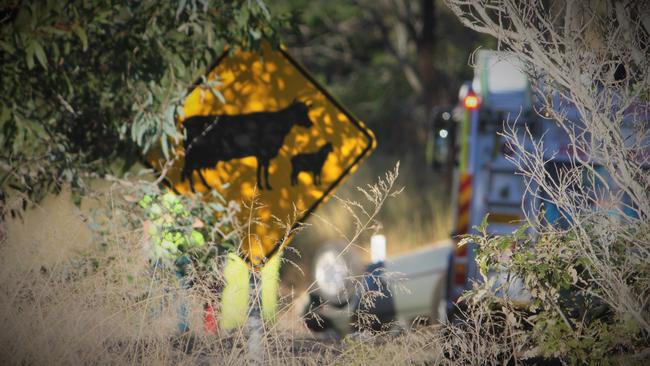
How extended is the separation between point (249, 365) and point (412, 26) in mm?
14957

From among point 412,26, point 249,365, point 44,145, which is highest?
point 412,26

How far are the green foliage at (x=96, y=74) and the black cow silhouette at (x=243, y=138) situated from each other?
213 millimetres

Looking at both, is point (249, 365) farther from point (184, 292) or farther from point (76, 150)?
point (76, 150)

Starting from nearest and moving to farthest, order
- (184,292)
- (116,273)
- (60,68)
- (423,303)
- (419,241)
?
(184,292), (116,273), (60,68), (423,303), (419,241)

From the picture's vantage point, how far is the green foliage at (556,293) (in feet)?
15.3

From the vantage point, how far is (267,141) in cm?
611

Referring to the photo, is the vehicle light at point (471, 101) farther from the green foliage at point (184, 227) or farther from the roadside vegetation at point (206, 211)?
the green foliage at point (184, 227)

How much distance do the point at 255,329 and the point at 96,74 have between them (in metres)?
2.86

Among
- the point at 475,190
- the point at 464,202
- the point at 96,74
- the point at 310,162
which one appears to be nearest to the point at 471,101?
the point at 475,190

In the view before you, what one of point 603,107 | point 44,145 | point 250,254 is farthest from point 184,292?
point 603,107

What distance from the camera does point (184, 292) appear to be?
5.25 metres

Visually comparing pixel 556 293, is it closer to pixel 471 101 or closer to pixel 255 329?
pixel 255 329

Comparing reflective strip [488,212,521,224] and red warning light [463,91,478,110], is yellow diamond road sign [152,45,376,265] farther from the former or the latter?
red warning light [463,91,478,110]

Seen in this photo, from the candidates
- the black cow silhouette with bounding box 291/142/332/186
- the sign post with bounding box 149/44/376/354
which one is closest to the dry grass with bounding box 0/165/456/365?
the sign post with bounding box 149/44/376/354
